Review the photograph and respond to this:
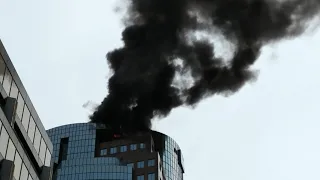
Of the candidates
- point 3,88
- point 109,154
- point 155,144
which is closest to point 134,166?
point 109,154

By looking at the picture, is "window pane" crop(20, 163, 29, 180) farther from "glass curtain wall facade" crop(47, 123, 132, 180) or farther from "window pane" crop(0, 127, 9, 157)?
"glass curtain wall facade" crop(47, 123, 132, 180)

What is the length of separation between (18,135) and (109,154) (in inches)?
3381

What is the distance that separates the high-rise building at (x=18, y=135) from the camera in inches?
1517

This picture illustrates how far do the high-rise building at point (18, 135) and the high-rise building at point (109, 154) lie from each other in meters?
70.7

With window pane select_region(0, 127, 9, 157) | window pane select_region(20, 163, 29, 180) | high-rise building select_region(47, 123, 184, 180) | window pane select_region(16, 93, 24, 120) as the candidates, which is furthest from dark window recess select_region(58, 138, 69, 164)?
window pane select_region(0, 127, 9, 157)

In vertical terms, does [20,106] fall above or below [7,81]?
below

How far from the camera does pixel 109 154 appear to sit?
127 metres

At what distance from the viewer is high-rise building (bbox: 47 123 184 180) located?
119m

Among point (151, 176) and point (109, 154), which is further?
point (109, 154)

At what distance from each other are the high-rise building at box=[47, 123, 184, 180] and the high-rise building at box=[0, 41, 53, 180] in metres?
70.7

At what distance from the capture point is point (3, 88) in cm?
3975

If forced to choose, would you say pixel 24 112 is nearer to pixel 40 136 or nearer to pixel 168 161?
pixel 40 136

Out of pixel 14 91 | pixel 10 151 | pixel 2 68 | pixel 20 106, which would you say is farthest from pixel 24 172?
pixel 2 68

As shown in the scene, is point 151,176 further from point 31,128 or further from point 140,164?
point 31,128
